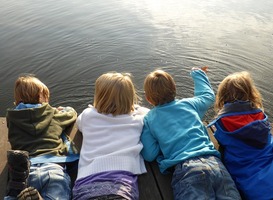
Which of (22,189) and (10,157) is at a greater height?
(10,157)

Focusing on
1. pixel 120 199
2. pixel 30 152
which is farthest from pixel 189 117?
pixel 30 152

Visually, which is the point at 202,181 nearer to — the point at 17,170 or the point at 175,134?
the point at 175,134

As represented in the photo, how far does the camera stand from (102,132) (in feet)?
8.98

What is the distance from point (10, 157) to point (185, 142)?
149 centimetres

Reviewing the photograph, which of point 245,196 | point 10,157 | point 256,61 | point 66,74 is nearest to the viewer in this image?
point 10,157

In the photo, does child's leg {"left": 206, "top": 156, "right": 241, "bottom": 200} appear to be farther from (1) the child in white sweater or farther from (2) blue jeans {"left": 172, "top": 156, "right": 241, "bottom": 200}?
(1) the child in white sweater

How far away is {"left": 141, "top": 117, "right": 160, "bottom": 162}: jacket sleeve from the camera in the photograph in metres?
2.84

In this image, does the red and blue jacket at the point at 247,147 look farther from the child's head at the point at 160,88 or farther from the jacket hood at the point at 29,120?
the jacket hood at the point at 29,120

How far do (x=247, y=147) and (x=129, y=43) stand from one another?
19.4ft

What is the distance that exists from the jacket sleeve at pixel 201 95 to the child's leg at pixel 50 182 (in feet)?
4.93

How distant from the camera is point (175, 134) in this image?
9.04 ft


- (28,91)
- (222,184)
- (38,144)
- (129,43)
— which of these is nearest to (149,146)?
(222,184)

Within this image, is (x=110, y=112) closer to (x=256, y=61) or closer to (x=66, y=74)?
(x=66, y=74)

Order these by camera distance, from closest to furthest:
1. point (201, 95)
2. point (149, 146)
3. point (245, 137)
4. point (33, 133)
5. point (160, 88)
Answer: point (245, 137) < point (33, 133) < point (149, 146) < point (160, 88) < point (201, 95)
